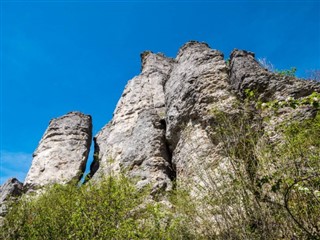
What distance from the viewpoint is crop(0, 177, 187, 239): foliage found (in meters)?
8.23

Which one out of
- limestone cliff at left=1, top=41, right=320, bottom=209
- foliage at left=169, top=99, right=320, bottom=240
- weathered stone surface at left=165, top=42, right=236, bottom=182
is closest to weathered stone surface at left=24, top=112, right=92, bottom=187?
limestone cliff at left=1, top=41, right=320, bottom=209

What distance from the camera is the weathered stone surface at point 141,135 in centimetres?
1558

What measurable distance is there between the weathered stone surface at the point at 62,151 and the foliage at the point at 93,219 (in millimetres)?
9997

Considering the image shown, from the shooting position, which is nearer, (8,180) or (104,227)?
(104,227)

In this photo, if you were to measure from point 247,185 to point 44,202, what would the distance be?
769 centimetres

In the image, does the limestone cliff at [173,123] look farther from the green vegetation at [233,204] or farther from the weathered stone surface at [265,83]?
the green vegetation at [233,204]

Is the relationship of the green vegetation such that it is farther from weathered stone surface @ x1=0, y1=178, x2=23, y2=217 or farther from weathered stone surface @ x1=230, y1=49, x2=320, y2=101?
weathered stone surface @ x1=0, y1=178, x2=23, y2=217

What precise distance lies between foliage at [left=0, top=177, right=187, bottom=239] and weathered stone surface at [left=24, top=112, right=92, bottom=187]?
10.00m

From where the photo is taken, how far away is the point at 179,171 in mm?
14734

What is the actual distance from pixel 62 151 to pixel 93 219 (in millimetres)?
15772

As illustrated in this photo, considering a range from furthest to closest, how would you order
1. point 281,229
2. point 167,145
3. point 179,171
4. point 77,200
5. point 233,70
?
1. point 167,145
2. point 233,70
3. point 179,171
4. point 77,200
5. point 281,229

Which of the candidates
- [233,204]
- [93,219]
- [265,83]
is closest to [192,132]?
[265,83]

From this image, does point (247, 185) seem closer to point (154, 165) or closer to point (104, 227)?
point (104, 227)

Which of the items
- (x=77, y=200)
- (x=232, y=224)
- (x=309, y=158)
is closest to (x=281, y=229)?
(x=232, y=224)
